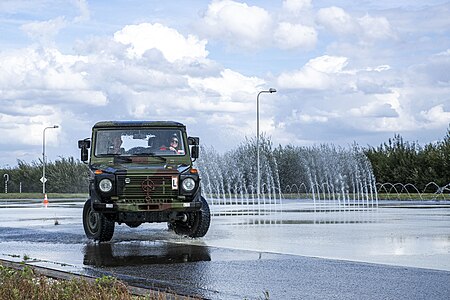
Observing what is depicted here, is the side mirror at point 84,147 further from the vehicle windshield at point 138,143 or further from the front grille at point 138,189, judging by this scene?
the front grille at point 138,189

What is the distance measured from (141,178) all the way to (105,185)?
714 mm

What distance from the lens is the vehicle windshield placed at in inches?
696

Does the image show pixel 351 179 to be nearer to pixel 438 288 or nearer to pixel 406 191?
pixel 406 191

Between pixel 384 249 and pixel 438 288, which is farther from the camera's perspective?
pixel 384 249

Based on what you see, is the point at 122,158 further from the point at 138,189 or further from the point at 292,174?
the point at 292,174

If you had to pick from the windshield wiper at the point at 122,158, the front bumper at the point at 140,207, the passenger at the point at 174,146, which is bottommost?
the front bumper at the point at 140,207

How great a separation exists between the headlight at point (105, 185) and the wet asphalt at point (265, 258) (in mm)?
1121

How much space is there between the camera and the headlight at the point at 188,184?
55.2ft

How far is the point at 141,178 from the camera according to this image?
16.6 meters

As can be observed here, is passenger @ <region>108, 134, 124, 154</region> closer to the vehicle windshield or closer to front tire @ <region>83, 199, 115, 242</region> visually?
the vehicle windshield

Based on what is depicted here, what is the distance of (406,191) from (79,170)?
3276 cm

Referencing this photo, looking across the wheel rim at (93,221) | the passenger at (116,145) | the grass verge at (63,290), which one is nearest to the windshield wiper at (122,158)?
the passenger at (116,145)

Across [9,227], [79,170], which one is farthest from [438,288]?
[79,170]

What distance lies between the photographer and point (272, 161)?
6662cm
